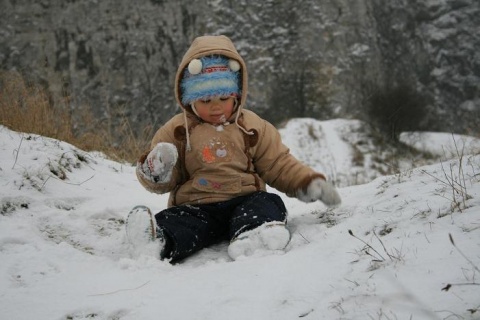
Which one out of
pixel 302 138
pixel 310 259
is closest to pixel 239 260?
pixel 310 259

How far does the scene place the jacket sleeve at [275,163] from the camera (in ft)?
7.13

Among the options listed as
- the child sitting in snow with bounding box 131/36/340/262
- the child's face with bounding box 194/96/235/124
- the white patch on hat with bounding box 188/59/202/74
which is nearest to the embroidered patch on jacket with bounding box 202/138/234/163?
the child sitting in snow with bounding box 131/36/340/262

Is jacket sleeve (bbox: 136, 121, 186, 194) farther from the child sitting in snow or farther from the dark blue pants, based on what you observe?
the dark blue pants

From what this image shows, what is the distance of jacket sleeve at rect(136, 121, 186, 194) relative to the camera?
2047 millimetres

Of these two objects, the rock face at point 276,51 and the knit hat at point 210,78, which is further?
the rock face at point 276,51

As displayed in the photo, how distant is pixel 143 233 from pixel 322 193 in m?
0.88

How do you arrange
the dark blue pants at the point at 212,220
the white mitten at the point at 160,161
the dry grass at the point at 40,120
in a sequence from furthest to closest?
the dry grass at the point at 40,120 → the white mitten at the point at 160,161 → the dark blue pants at the point at 212,220

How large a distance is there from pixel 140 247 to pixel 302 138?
890 cm

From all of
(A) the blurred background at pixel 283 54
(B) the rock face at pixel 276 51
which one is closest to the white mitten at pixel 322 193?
(A) the blurred background at pixel 283 54

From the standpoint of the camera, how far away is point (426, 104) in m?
12.0

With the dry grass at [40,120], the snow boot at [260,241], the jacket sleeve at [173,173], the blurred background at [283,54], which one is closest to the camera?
the snow boot at [260,241]

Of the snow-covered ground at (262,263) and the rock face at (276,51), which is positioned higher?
the rock face at (276,51)

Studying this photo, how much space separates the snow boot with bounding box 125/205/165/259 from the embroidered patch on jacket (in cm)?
52

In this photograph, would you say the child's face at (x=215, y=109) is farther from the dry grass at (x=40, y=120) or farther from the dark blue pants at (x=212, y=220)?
the dry grass at (x=40, y=120)
